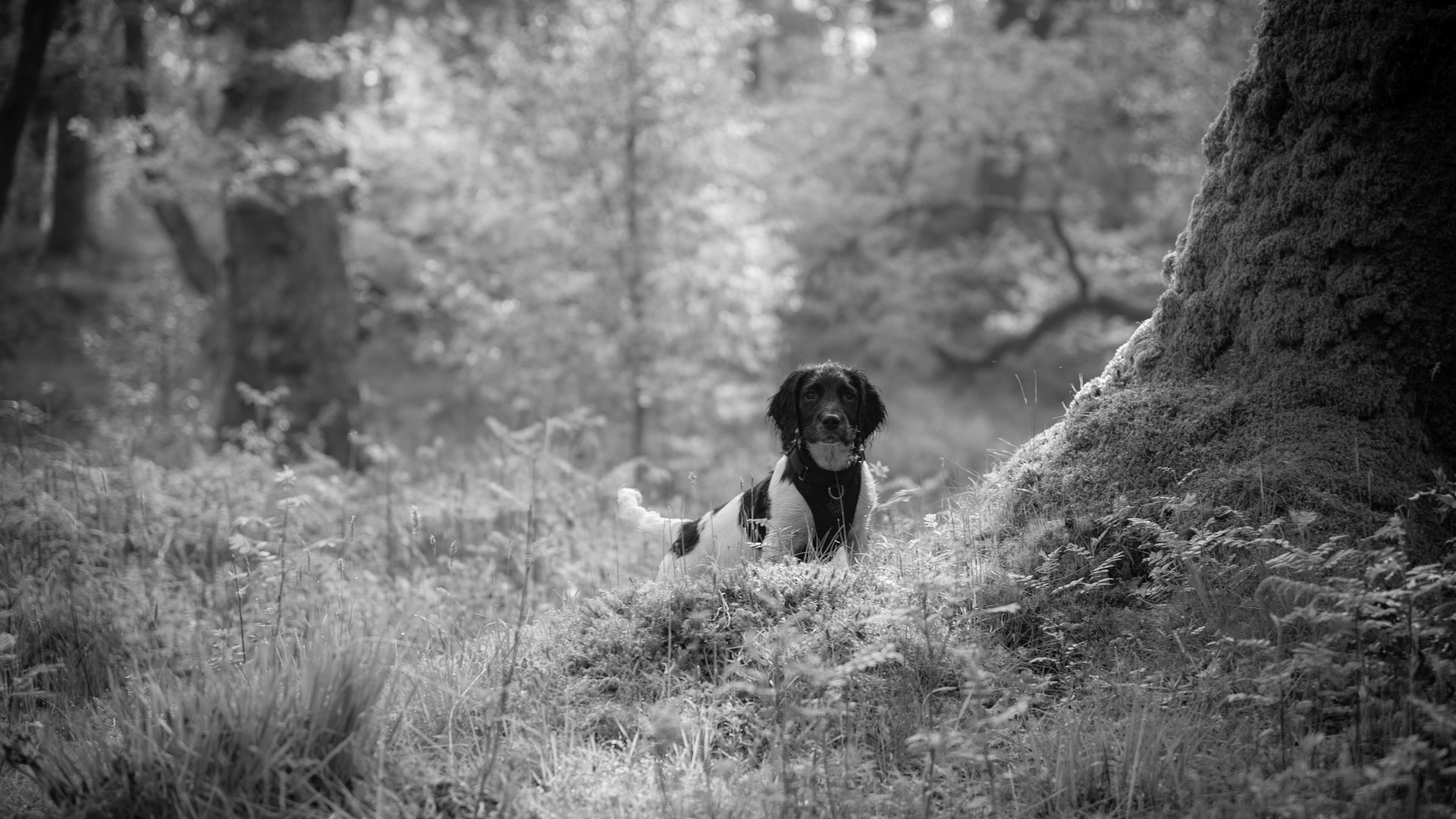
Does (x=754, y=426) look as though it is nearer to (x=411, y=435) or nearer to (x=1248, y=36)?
(x=411, y=435)

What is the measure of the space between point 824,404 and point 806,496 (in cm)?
56

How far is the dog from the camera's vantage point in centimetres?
455

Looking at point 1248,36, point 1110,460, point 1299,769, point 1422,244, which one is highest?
point 1248,36

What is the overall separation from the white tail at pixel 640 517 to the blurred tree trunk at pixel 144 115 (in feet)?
26.0

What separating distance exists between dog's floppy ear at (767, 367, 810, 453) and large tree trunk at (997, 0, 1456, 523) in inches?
50.8

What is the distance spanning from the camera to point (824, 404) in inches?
195

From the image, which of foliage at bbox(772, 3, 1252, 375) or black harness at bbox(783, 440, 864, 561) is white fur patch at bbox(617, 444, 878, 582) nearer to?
black harness at bbox(783, 440, 864, 561)

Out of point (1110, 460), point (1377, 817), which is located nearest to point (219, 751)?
point (1377, 817)

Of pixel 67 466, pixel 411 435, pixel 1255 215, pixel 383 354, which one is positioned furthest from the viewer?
pixel 383 354

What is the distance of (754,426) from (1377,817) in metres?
14.2

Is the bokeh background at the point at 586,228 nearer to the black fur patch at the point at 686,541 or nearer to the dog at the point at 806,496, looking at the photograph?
the dog at the point at 806,496

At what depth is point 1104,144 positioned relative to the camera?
2117 centimetres

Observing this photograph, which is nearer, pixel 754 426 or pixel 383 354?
pixel 754 426

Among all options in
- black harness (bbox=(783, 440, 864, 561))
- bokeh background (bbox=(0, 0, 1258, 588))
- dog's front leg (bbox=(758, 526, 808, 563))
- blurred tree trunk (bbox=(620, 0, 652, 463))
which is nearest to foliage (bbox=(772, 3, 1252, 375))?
bokeh background (bbox=(0, 0, 1258, 588))
